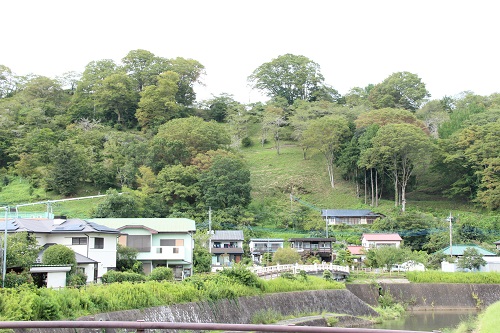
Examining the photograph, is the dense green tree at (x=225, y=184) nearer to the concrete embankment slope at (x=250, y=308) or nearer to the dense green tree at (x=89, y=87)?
the concrete embankment slope at (x=250, y=308)

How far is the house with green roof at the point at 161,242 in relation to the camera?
3262cm

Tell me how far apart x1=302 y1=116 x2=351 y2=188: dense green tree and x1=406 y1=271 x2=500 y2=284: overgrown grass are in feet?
69.5

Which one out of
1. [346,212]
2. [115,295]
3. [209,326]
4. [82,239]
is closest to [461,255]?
[346,212]

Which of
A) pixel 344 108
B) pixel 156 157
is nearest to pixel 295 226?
pixel 156 157

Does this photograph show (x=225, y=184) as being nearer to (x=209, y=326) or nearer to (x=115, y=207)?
(x=115, y=207)

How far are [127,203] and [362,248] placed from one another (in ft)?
56.9

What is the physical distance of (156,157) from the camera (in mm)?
51938

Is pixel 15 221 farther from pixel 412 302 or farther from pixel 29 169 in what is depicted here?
pixel 29 169

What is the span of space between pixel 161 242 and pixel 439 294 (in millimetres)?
16544

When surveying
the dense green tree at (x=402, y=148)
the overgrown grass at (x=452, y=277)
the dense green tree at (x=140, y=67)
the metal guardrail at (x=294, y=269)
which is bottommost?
the overgrown grass at (x=452, y=277)

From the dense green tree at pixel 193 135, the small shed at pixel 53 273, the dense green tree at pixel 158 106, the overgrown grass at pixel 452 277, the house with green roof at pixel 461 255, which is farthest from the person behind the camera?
the dense green tree at pixel 158 106

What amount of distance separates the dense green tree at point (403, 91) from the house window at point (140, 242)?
47099mm

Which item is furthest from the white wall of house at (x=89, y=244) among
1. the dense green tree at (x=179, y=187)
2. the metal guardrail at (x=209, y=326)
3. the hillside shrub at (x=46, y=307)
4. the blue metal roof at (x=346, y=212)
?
the blue metal roof at (x=346, y=212)

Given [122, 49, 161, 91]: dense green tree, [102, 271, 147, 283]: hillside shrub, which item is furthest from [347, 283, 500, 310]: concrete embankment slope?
[122, 49, 161, 91]: dense green tree
